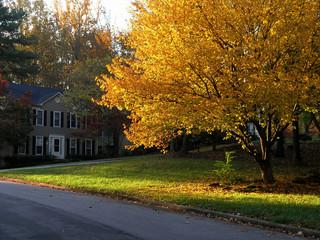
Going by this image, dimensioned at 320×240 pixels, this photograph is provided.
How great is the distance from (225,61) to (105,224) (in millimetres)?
6965

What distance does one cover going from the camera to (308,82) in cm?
1164

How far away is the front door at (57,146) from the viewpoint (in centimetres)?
3841

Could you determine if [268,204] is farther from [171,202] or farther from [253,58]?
[253,58]

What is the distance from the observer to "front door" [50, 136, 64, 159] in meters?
38.4

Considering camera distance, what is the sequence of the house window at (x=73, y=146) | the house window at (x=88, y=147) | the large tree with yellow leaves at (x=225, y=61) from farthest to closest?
the house window at (x=88, y=147) < the house window at (x=73, y=146) < the large tree with yellow leaves at (x=225, y=61)

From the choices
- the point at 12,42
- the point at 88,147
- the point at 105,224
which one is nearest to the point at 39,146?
the point at 88,147

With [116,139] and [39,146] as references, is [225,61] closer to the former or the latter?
[116,139]

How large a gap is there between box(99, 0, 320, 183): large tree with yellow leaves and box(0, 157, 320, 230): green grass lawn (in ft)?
8.84

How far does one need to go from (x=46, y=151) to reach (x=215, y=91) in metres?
28.7

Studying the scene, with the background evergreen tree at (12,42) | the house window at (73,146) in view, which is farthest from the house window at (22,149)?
the background evergreen tree at (12,42)

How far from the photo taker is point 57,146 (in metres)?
39.0

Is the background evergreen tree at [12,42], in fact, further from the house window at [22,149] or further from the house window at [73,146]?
the house window at [22,149]

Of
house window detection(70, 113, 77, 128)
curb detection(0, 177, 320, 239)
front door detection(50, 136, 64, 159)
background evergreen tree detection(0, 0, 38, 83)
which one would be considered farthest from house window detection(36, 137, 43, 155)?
curb detection(0, 177, 320, 239)

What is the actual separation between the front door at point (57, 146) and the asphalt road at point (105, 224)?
93.1 feet
